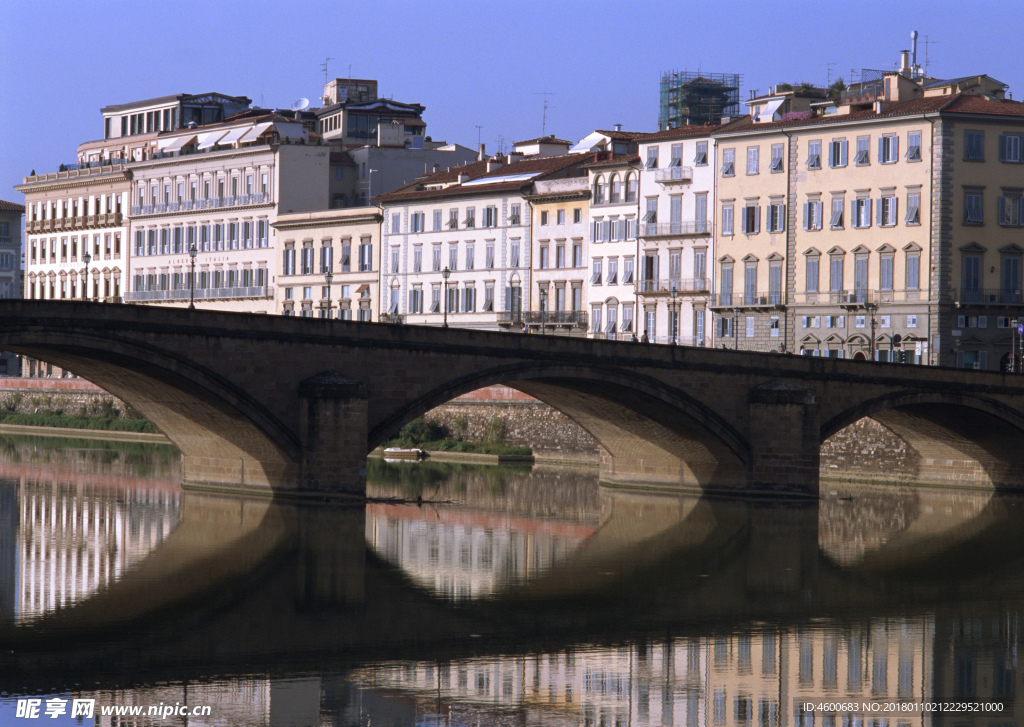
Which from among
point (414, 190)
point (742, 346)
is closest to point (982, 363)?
point (742, 346)

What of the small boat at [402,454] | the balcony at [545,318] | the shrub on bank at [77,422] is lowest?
the small boat at [402,454]

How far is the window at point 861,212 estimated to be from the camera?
72000mm

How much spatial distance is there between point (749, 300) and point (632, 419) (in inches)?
830

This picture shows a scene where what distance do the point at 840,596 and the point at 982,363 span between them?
3541 cm

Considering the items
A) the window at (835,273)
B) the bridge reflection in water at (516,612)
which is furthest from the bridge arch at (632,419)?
the window at (835,273)

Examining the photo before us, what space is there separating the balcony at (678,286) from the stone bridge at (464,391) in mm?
17773

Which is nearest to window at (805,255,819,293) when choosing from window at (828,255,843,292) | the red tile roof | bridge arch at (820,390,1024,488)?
window at (828,255,843,292)

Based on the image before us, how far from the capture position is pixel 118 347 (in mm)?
44969

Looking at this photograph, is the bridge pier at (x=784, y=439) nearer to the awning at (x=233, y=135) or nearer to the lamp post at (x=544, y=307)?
the lamp post at (x=544, y=307)

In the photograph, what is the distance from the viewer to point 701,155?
3098 inches

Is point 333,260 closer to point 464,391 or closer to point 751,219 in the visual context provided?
point 751,219

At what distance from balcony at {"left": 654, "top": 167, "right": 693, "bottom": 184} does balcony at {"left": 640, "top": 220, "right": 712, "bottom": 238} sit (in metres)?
1.82

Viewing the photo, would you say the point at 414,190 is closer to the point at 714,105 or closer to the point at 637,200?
the point at 637,200

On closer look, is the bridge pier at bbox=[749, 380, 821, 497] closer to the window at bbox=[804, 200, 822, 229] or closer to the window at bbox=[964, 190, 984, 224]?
the window at bbox=[964, 190, 984, 224]
